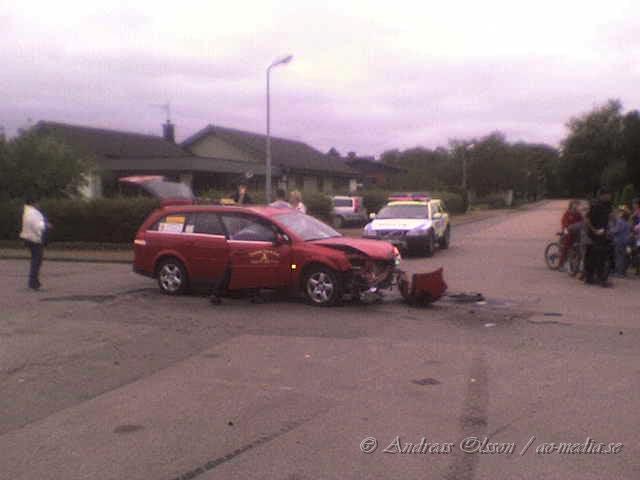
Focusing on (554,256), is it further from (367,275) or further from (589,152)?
(589,152)

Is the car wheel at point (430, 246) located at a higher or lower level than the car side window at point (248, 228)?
lower

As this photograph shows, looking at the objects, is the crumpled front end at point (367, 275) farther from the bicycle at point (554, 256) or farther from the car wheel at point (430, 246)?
the car wheel at point (430, 246)

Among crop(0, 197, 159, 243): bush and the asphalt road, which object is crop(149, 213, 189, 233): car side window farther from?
crop(0, 197, 159, 243): bush

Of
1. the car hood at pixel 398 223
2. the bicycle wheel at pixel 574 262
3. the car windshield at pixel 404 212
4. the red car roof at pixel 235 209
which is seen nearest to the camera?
the red car roof at pixel 235 209

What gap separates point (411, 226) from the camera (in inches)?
836

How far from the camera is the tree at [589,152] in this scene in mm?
51594

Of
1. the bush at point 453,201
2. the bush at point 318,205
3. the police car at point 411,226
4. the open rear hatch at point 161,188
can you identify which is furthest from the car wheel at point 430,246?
the bush at point 453,201

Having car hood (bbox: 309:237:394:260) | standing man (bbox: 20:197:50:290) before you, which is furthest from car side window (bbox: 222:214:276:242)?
standing man (bbox: 20:197:50:290)

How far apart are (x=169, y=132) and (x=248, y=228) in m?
46.9

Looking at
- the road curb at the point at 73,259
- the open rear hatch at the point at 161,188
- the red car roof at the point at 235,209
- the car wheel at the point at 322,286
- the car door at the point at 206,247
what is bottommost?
the road curb at the point at 73,259

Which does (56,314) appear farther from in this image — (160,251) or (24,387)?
(24,387)

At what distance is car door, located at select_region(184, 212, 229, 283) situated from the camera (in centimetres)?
1229

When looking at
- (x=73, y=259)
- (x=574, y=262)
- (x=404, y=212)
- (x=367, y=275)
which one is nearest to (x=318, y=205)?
(x=404, y=212)

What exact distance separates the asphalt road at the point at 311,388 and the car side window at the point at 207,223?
116 cm
